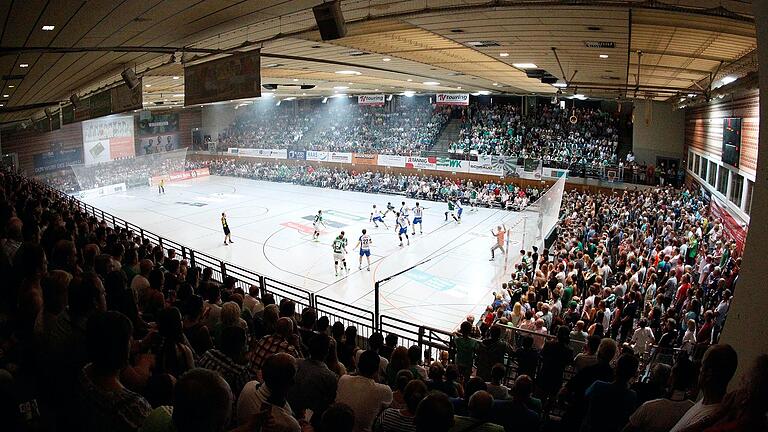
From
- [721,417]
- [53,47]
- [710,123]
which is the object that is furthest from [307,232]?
[721,417]

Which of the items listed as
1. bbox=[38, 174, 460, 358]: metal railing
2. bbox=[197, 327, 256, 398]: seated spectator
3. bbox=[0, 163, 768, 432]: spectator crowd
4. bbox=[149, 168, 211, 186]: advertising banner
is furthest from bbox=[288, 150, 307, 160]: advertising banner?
bbox=[197, 327, 256, 398]: seated spectator

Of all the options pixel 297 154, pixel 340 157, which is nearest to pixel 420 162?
pixel 340 157

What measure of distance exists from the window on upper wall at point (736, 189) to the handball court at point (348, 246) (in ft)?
21.5

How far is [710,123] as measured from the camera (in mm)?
18609

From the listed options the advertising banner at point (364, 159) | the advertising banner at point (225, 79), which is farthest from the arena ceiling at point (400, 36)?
the advertising banner at point (364, 159)

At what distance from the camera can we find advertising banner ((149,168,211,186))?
41.0 meters

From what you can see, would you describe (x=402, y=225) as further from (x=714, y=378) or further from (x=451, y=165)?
(x=714, y=378)

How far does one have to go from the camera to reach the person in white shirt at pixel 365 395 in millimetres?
3564

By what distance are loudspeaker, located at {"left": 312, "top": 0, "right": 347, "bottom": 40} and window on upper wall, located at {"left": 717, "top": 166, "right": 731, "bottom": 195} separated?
14.6 metres

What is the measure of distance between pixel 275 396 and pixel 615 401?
2.58 m

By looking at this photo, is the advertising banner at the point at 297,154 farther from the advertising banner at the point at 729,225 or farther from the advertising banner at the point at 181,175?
the advertising banner at the point at 729,225

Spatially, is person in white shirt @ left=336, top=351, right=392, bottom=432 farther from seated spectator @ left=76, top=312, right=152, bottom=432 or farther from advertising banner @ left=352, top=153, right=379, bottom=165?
advertising banner @ left=352, top=153, right=379, bottom=165

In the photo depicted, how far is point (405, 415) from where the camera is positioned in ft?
11.0

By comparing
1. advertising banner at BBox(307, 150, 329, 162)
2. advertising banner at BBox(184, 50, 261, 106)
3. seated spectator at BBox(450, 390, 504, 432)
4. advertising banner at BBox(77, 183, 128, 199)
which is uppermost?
advertising banner at BBox(184, 50, 261, 106)
